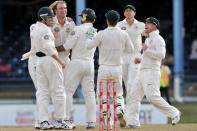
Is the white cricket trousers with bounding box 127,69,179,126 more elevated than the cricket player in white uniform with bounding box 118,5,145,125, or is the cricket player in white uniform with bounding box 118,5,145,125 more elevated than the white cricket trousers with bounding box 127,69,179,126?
the cricket player in white uniform with bounding box 118,5,145,125

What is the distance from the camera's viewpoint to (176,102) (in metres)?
23.1

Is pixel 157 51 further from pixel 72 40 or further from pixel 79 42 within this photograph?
pixel 72 40

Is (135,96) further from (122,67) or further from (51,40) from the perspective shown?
(51,40)

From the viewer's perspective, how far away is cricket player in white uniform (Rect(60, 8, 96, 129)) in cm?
1241

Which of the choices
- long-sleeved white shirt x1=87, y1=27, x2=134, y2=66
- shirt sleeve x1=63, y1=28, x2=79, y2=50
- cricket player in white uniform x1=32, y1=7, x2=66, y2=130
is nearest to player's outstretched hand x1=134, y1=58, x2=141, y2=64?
long-sleeved white shirt x1=87, y1=27, x2=134, y2=66

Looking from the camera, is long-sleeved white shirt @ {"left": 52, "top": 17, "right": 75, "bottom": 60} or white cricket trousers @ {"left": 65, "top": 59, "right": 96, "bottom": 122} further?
long-sleeved white shirt @ {"left": 52, "top": 17, "right": 75, "bottom": 60}

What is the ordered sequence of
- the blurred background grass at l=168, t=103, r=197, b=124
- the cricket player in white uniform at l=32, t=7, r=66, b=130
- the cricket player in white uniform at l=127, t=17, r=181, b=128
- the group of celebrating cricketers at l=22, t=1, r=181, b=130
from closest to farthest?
the cricket player in white uniform at l=32, t=7, r=66, b=130 < the group of celebrating cricketers at l=22, t=1, r=181, b=130 < the cricket player in white uniform at l=127, t=17, r=181, b=128 < the blurred background grass at l=168, t=103, r=197, b=124

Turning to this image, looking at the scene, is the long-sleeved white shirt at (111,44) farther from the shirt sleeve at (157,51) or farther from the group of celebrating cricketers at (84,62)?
the shirt sleeve at (157,51)

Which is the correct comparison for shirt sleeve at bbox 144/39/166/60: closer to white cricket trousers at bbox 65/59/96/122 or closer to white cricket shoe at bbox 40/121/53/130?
white cricket trousers at bbox 65/59/96/122

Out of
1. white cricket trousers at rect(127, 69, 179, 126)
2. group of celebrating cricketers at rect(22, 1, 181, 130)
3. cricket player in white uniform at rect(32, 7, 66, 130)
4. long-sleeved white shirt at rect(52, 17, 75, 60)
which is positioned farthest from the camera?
long-sleeved white shirt at rect(52, 17, 75, 60)

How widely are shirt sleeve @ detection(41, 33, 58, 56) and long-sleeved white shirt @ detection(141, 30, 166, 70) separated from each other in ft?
5.67

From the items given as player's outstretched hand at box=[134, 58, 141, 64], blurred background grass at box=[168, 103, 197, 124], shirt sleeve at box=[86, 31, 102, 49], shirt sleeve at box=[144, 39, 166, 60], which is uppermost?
shirt sleeve at box=[86, 31, 102, 49]

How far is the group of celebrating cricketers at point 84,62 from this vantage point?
12.1 meters

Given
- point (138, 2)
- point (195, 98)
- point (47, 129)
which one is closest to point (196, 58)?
point (195, 98)
